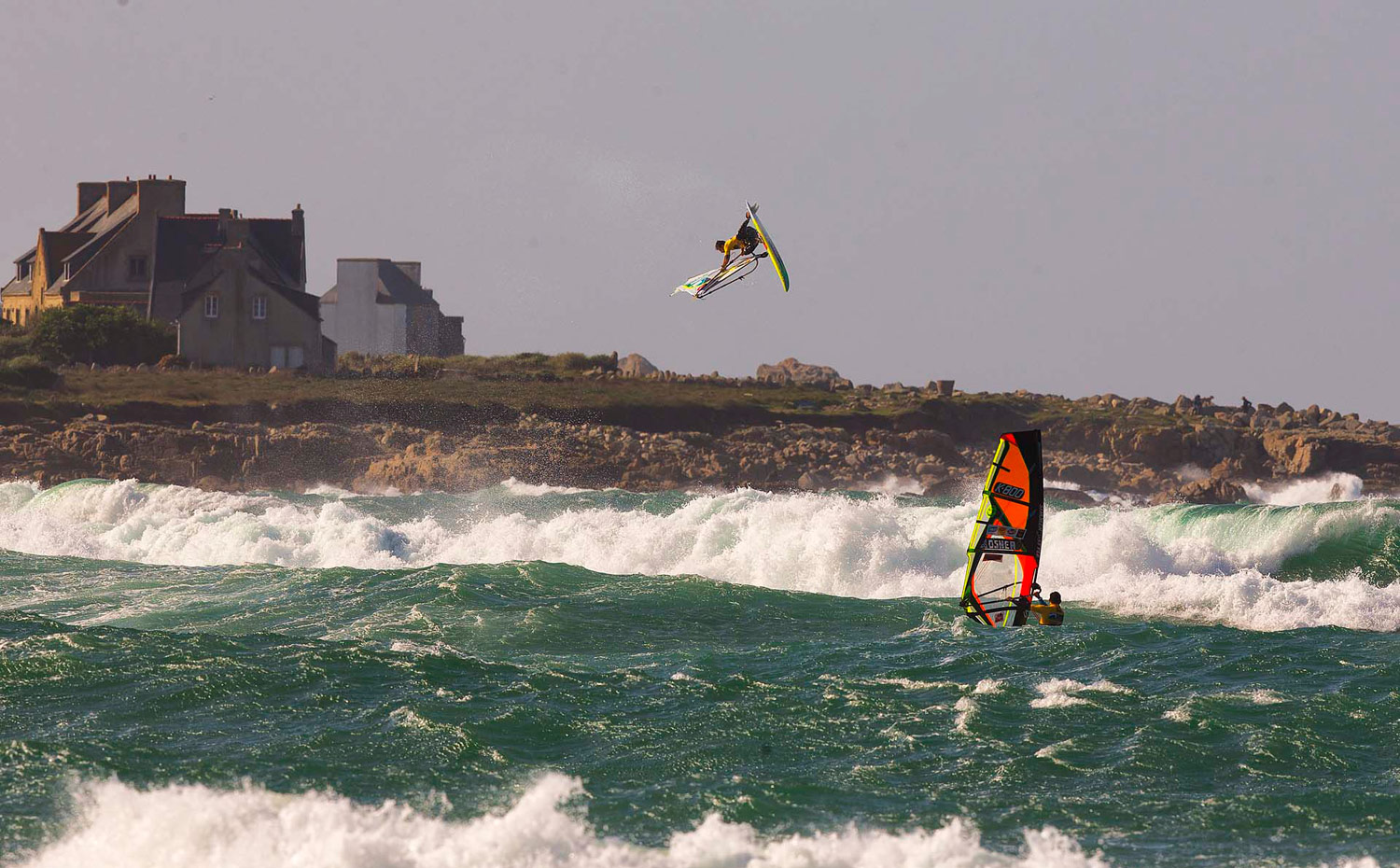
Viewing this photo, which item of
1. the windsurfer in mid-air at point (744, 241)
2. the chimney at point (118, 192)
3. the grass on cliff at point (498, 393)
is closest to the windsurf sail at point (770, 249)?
the windsurfer in mid-air at point (744, 241)

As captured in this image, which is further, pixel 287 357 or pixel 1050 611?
pixel 287 357

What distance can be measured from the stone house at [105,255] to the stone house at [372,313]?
434 inches

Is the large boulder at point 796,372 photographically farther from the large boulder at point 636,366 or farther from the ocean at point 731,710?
the ocean at point 731,710

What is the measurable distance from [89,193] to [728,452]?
39.0 meters

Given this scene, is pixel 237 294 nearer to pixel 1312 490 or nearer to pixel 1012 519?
pixel 1312 490

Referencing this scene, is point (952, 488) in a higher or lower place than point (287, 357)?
lower

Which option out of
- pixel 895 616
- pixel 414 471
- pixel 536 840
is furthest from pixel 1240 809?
pixel 414 471

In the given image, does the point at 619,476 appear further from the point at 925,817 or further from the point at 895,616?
the point at 925,817

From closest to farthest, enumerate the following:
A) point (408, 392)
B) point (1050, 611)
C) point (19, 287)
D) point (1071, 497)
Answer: point (1050, 611), point (1071, 497), point (408, 392), point (19, 287)

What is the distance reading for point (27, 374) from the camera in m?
54.8

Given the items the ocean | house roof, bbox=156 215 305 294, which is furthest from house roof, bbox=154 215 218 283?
the ocean

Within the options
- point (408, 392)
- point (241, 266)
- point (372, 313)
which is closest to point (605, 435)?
point (408, 392)

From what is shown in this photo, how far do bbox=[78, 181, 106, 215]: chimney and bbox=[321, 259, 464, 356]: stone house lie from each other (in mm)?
11594

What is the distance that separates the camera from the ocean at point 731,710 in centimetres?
1162
